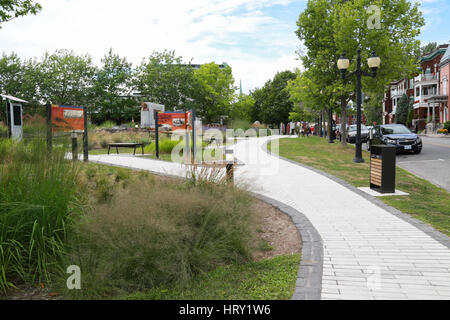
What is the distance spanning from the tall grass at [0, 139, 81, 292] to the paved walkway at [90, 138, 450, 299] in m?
2.61

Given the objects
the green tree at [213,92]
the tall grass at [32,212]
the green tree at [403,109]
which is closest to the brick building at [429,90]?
the green tree at [403,109]

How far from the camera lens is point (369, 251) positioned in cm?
450

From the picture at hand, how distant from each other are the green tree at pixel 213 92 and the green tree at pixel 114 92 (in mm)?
10286

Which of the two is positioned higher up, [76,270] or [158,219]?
[158,219]

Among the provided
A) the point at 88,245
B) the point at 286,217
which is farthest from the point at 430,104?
the point at 88,245

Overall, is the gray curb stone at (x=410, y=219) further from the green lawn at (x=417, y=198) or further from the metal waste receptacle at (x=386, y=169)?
the metal waste receptacle at (x=386, y=169)

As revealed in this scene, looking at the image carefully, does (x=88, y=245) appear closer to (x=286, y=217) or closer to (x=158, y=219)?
(x=158, y=219)

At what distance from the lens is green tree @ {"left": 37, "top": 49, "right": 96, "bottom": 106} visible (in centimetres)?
5094

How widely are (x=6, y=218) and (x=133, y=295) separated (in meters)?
1.61

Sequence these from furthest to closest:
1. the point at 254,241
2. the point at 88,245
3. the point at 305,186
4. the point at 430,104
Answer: the point at 430,104 → the point at 305,186 → the point at 254,241 → the point at 88,245

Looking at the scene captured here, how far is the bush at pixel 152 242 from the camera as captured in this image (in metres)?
3.51

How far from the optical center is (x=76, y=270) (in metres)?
3.47

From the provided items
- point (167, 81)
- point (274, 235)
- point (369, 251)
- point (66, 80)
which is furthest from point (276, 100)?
point (369, 251)
